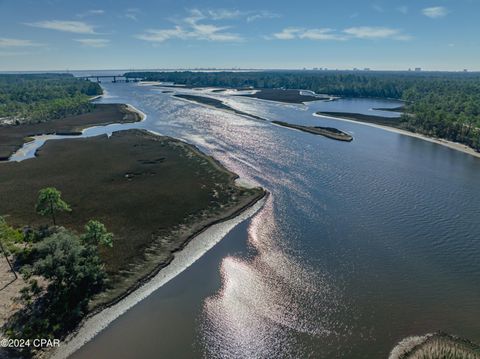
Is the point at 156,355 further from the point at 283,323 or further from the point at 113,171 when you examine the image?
the point at 113,171

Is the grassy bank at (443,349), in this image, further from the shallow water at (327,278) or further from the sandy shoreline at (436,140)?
the sandy shoreline at (436,140)

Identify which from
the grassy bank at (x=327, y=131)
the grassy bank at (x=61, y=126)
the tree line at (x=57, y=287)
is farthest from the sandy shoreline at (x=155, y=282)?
the grassy bank at (x=61, y=126)

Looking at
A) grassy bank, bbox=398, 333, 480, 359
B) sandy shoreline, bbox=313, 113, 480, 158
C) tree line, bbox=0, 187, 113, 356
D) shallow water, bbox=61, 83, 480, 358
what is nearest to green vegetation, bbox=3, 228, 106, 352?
tree line, bbox=0, 187, 113, 356

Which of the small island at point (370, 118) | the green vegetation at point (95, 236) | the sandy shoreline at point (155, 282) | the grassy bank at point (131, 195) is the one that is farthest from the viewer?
the small island at point (370, 118)

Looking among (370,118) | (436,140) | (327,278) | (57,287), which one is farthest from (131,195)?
(370,118)

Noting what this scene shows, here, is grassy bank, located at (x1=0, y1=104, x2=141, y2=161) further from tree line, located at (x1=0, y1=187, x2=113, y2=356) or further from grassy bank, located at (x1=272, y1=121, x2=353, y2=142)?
grassy bank, located at (x1=272, y1=121, x2=353, y2=142)

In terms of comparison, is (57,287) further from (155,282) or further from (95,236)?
(155,282)

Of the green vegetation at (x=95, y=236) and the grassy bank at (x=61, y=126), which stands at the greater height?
the grassy bank at (x=61, y=126)
